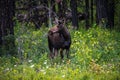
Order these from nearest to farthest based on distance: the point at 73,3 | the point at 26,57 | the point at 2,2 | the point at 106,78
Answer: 1. the point at 106,78
2. the point at 26,57
3. the point at 2,2
4. the point at 73,3

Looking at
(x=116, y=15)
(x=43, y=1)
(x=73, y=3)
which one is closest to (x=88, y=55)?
(x=73, y=3)

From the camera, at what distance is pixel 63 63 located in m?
12.2

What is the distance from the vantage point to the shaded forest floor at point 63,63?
885 centimetres

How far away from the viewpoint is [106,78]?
8.55 meters

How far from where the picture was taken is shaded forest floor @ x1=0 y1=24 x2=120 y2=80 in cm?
885

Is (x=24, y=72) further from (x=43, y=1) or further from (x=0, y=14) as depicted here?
(x=43, y=1)

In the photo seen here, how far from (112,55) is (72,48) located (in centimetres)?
251

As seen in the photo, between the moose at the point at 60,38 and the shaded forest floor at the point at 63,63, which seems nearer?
the shaded forest floor at the point at 63,63

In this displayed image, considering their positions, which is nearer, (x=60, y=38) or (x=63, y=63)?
(x=63, y=63)

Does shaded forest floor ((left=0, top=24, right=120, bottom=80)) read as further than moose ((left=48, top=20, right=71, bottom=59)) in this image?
No

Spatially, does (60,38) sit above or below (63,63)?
above

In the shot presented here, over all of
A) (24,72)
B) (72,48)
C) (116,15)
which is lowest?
(116,15)

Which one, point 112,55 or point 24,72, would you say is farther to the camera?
point 112,55

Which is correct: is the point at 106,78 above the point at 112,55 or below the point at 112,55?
above
